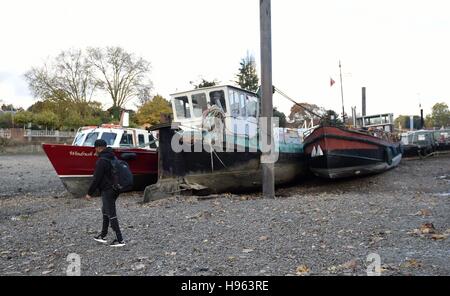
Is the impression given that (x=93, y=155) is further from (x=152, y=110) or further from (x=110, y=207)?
(x=152, y=110)

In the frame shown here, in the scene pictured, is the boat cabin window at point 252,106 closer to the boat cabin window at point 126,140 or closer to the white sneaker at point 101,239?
the boat cabin window at point 126,140

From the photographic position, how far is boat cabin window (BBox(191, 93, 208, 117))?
15.1 meters

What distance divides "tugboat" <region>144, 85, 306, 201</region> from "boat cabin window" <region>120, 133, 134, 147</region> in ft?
6.74

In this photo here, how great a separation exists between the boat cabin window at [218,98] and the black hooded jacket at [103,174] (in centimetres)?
810

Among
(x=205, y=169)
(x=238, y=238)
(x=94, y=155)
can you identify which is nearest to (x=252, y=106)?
(x=205, y=169)

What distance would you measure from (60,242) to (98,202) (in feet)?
17.3

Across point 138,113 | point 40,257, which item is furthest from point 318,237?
point 138,113

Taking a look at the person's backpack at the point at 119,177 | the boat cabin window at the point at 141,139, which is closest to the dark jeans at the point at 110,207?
the person's backpack at the point at 119,177

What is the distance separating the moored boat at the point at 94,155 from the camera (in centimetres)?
1361

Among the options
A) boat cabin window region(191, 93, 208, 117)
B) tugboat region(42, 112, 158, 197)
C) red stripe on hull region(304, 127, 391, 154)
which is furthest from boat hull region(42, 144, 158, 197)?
red stripe on hull region(304, 127, 391, 154)

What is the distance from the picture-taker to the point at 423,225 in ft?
22.4

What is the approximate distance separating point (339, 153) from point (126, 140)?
7618 millimetres
